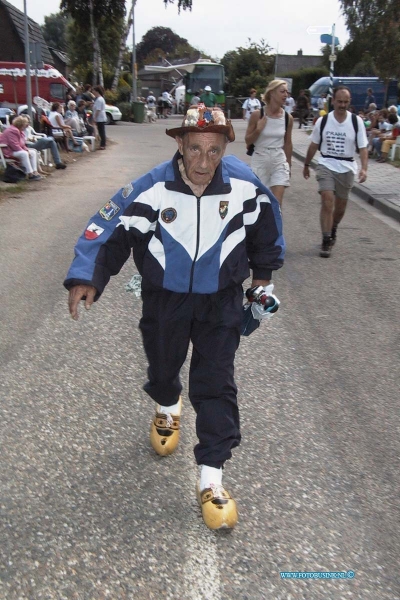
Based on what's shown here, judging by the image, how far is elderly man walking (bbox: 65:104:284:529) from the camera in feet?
10.1

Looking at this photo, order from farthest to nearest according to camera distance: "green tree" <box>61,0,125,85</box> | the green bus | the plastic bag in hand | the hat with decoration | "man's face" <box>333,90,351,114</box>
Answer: "green tree" <box>61,0,125,85</box> → the green bus → "man's face" <box>333,90,351,114</box> → the plastic bag in hand → the hat with decoration

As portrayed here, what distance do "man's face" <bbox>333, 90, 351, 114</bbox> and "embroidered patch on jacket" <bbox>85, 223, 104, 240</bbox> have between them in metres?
5.41

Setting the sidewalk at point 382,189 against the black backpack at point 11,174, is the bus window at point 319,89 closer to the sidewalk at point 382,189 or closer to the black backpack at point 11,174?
the sidewalk at point 382,189

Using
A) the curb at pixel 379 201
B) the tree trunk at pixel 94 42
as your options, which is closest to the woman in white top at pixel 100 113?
the curb at pixel 379 201

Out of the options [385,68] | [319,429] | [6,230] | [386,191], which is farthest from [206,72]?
[319,429]

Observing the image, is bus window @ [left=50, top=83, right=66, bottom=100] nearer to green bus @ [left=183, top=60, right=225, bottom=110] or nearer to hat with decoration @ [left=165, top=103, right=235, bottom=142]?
green bus @ [left=183, top=60, right=225, bottom=110]

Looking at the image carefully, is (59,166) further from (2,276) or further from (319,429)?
(319,429)

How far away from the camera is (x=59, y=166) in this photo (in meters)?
17.2

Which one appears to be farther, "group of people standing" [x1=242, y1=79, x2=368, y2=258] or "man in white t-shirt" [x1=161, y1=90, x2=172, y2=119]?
"man in white t-shirt" [x1=161, y1=90, x2=172, y2=119]

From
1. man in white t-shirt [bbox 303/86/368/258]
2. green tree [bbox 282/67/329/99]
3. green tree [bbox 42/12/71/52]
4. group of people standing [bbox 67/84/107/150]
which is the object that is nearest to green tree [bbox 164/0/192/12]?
green tree [bbox 282/67/329/99]

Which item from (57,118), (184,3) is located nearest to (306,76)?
(184,3)

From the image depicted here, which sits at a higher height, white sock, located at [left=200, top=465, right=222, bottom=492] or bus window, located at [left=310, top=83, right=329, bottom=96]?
white sock, located at [left=200, top=465, right=222, bottom=492]

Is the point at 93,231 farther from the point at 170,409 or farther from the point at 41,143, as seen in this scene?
the point at 41,143

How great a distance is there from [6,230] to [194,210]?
7.39 meters
